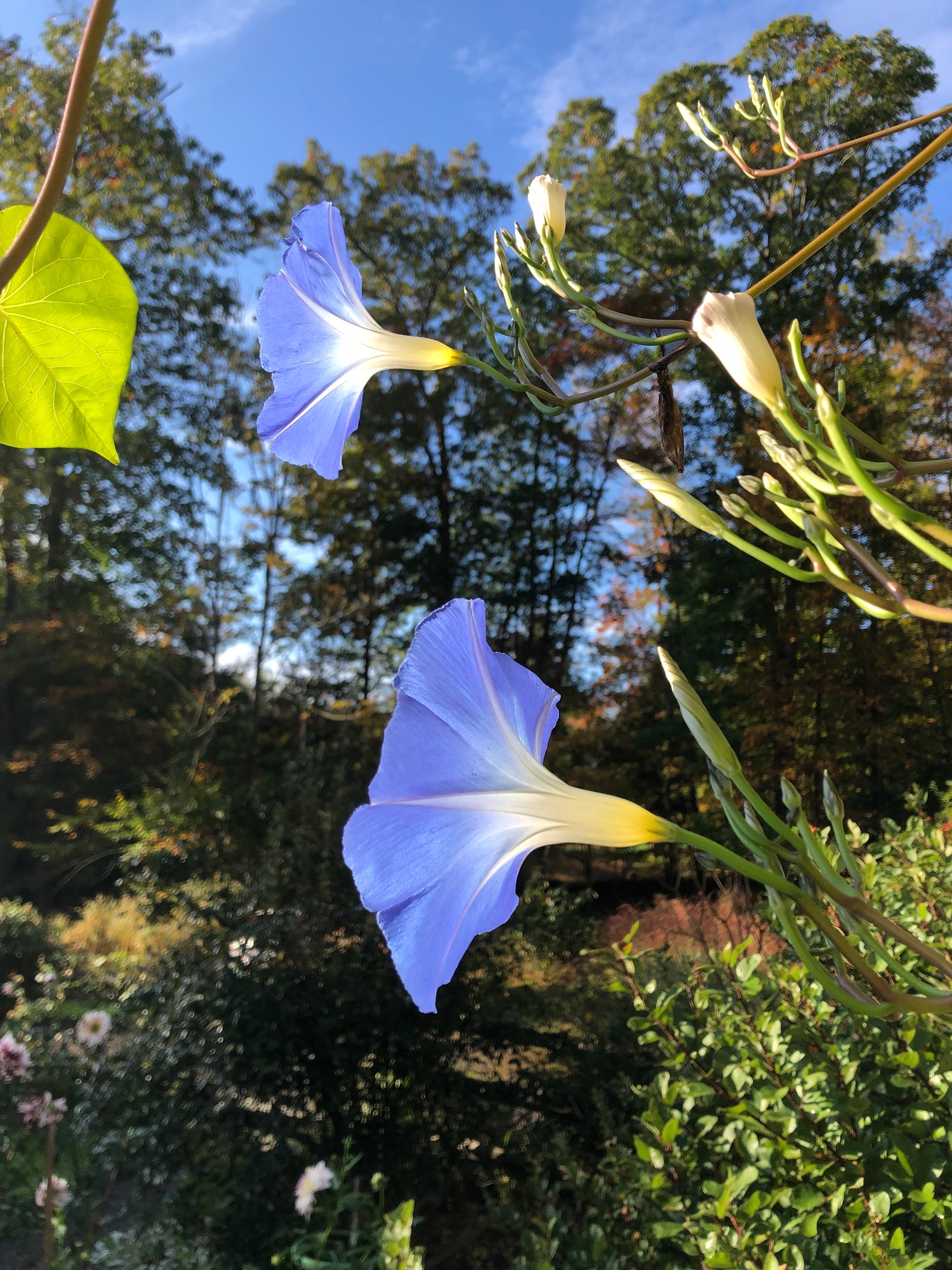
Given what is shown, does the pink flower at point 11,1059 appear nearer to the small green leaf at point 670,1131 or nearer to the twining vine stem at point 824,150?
the small green leaf at point 670,1131

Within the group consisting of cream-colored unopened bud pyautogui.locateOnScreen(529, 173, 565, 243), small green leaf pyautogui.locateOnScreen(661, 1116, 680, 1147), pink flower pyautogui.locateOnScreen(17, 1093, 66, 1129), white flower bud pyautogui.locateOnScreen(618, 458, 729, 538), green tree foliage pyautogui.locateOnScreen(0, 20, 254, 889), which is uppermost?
green tree foliage pyautogui.locateOnScreen(0, 20, 254, 889)

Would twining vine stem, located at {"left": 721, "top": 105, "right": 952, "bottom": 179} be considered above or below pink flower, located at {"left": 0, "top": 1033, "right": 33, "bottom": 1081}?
above

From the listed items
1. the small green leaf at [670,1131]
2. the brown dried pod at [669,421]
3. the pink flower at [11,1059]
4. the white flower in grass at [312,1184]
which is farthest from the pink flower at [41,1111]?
the brown dried pod at [669,421]

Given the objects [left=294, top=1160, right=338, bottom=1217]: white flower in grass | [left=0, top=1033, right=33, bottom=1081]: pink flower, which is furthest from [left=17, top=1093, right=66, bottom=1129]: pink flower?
[left=294, top=1160, right=338, bottom=1217]: white flower in grass

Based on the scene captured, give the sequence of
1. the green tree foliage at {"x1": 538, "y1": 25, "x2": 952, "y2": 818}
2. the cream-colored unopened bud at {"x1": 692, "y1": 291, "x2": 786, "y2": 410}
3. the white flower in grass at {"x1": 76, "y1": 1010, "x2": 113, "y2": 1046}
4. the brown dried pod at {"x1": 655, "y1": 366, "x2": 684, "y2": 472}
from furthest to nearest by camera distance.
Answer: the green tree foliage at {"x1": 538, "y1": 25, "x2": 952, "y2": 818}
the white flower in grass at {"x1": 76, "y1": 1010, "x2": 113, "y2": 1046}
the brown dried pod at {"x1": 655, "y1": 366, "x2": 684, "y2": 472}
the cream-colored unopened bud at {"x1": 692, "y1": 291, "x2": 786, "y2": 410}

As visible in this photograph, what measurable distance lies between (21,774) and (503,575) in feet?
13.8

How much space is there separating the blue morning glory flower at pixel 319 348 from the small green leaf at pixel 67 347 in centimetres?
16

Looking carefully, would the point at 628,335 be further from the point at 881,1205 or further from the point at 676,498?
the point at 881,1205

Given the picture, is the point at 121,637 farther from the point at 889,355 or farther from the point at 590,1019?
the point at 889,355

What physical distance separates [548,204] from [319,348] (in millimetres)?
178

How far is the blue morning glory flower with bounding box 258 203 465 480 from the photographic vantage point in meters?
0.47

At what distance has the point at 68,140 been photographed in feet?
0.62

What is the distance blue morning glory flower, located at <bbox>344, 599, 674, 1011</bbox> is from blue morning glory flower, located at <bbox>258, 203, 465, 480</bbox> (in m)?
0.18

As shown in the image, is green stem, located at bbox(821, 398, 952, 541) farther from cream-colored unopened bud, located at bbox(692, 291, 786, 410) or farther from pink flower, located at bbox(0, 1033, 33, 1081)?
pink flower, located at bbox(0, 1033, 33, 1081)
